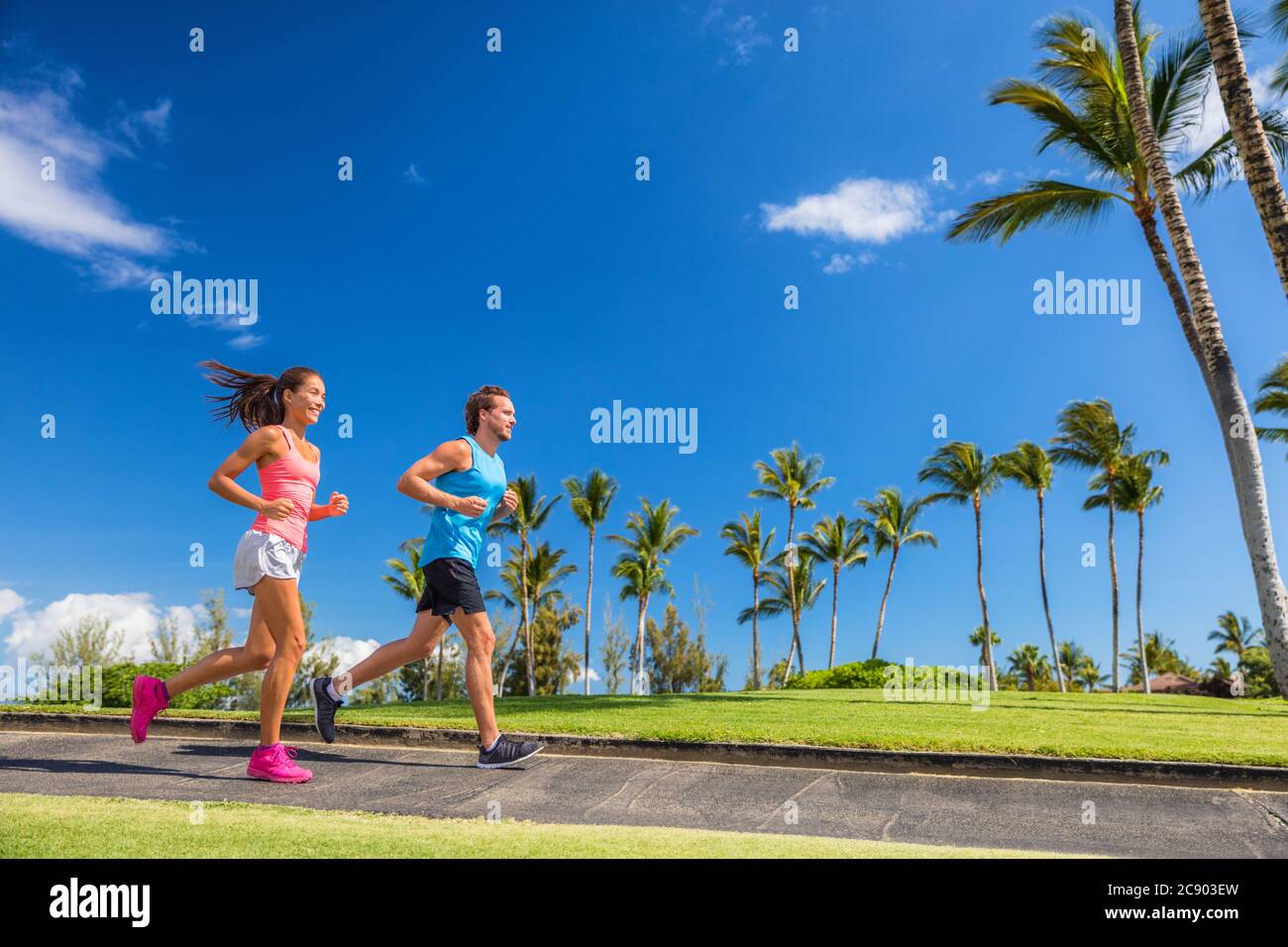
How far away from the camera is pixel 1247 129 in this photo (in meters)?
7.73

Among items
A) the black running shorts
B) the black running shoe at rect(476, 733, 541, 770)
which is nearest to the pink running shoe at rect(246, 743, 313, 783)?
the black running shoe at rect(476, 733, 541, 770)

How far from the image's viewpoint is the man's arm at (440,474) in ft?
16.0

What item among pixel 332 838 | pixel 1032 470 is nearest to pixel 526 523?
pixel 1032 470

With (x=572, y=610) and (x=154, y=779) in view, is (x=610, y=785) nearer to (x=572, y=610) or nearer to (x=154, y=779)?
(x=154, y=779)

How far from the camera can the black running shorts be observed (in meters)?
5.10

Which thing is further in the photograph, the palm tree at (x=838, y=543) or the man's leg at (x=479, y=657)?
the palm tree at (x=838, y=543)

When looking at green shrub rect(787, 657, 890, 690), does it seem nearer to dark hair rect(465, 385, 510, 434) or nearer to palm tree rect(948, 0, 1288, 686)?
palm tree rect(948, 0, 1288, 686)

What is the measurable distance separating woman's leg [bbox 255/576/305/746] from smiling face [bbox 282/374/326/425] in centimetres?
103

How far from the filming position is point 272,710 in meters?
4.99

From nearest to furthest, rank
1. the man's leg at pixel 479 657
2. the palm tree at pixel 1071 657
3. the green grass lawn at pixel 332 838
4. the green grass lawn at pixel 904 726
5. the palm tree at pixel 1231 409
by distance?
the green grass lawn at pixel 332 838
the man's leg at pixel 479 657
the green grass lawn at pixel 904 726
the palm tree at pixel 1231 409
the palm tree at pixel 1071 657

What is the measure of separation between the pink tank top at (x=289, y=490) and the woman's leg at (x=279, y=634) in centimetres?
28

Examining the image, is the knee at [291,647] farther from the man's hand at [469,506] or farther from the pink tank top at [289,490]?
the man's hand at [469,506]

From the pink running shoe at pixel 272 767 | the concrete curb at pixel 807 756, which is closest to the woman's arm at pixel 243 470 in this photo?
the pink running shoe at pixel 272 767
